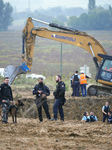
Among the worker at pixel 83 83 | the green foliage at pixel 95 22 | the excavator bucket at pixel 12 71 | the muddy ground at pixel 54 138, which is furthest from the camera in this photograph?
the green foliage at pixel 95 22

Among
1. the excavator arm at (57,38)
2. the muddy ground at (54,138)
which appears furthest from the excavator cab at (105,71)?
the muddy ground at (54,138)

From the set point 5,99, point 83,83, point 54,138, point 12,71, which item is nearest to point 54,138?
point 54,138

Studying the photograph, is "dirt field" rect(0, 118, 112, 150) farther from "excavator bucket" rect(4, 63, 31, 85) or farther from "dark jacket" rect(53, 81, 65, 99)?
"excavator bucket" rect(4, 63, 31, 85)

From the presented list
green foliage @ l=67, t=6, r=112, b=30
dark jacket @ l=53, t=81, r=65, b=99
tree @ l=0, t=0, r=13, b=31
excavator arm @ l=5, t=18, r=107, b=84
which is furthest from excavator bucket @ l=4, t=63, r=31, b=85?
green foliage @ l=67, t=6, r=112, b=30

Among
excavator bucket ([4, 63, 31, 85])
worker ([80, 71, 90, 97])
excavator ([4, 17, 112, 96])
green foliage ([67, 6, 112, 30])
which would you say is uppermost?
green foliage ([67, 6, 112, 30])

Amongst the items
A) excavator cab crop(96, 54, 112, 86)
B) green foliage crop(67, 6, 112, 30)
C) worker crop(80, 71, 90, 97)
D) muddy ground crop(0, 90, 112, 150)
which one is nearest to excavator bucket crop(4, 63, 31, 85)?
worker crop(80, 71, 90, 97)

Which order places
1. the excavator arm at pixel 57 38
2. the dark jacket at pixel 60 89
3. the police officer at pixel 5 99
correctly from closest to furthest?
the police officer at pixel 5 99, the dark jacket at pixel 60 89, the excavator arm at pixel 57 38

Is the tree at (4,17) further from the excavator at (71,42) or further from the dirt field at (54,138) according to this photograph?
the dirt field at (54,138)

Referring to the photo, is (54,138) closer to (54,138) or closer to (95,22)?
(54,138)

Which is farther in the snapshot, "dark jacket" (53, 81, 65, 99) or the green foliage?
the green foliage

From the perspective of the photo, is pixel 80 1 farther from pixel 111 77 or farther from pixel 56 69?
pixel 111 77

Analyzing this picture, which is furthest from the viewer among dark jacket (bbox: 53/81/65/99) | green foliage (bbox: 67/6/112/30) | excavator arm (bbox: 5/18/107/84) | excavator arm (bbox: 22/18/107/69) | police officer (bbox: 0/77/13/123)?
green foliage (bbox: 67/6/112/30)

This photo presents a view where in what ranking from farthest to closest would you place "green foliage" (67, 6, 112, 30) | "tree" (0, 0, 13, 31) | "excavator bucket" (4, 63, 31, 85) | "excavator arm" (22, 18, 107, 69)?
"green foliage" (67, 6, 112, 30)
"tree" (0, 0, 13, 31)
"excavator arm" (22, 18, 107, 69)
"excavator bucket" (4, 63, 31, 85)

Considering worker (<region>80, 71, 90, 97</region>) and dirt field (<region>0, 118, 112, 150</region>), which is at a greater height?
worker (<region>80, 71, 90, 97</region>)
